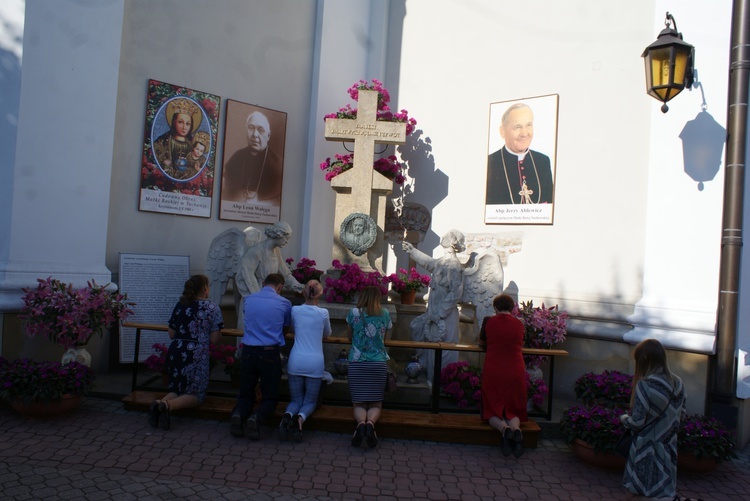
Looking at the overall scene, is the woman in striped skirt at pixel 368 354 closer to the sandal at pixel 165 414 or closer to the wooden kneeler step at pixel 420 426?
the wooden kneeler step at pixel 420 426

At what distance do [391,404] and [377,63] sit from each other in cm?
601

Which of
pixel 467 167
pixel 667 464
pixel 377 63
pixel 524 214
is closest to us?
pixel 667 464

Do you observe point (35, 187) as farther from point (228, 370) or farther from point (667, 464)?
point (667, 464)

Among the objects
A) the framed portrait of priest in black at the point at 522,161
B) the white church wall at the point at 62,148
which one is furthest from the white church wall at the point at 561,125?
the white church wall at the point at 62,148

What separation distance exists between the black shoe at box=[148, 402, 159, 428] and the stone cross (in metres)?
3.32

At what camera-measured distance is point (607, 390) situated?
5.68 meters

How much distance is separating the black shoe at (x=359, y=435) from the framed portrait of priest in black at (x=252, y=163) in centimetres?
457

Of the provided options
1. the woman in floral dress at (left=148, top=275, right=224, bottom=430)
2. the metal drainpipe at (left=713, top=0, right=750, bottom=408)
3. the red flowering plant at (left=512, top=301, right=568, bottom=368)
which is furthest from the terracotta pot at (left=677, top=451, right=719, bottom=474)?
the woman in floral dress at (left=148, top=275, right=224, bottom=430)

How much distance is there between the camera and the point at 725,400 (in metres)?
5.48

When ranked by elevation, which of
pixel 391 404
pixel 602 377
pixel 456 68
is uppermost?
pixel 456 68

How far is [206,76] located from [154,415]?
5.12 metres

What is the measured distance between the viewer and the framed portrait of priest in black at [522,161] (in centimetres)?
772

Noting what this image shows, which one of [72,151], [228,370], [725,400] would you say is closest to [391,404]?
[228,370]

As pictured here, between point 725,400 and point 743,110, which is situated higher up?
point 743,110
